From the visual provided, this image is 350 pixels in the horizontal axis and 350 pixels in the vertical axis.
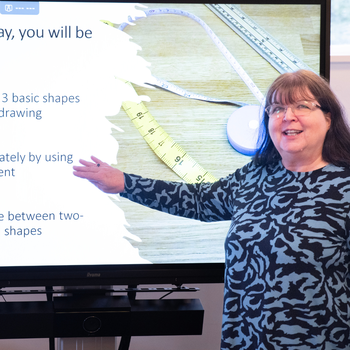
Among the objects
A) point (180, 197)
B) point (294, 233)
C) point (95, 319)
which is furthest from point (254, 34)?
point (95, 319)

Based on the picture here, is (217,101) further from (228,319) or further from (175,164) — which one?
(228,319)

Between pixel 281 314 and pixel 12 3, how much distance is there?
1.46 meters

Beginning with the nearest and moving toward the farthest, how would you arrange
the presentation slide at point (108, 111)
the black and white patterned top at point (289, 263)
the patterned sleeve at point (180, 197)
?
1. the black and white patterned top at point (289, 263)
2. the patterned sleeve at point (180, 197)
3. the presentation slide at point (108, 111)

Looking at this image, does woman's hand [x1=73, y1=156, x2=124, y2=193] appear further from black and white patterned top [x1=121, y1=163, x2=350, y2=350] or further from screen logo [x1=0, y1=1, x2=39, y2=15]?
screen logo [x1=0, y1=1, x2=39, y2=15]

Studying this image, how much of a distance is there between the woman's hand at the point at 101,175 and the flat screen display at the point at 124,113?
3cm

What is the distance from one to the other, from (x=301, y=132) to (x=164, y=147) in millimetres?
613

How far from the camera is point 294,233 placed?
1258mm

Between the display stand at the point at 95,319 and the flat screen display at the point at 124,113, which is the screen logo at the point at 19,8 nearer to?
the flat screen display at the point at 124,113

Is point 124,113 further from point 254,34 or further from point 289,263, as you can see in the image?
point 289,263

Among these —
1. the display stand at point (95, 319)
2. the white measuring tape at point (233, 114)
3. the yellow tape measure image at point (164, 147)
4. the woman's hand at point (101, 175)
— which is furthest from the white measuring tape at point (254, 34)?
the display stand at point (95, 319)

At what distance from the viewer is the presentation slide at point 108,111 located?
169 cm

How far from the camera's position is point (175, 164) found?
175cm

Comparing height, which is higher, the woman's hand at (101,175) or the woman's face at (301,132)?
the woman's face at (301,132)

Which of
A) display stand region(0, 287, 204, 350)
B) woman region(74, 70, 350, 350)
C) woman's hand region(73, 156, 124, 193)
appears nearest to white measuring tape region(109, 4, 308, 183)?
woman's hand region(73, 156, 124, 193)
